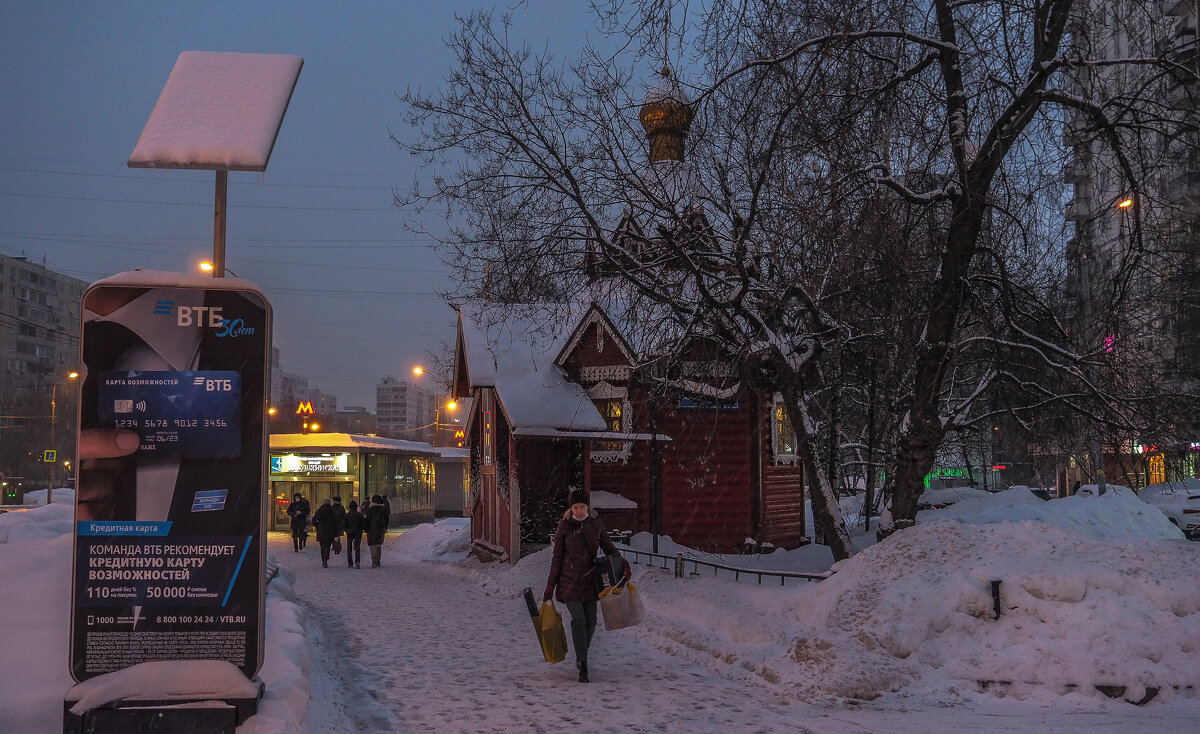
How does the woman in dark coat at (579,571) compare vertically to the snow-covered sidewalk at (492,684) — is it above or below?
above

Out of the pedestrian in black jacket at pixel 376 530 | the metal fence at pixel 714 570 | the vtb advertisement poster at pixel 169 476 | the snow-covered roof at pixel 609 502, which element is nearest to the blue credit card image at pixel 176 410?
the vtb advertisement poster at pixel 169 476

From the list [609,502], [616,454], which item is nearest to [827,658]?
[609,502]

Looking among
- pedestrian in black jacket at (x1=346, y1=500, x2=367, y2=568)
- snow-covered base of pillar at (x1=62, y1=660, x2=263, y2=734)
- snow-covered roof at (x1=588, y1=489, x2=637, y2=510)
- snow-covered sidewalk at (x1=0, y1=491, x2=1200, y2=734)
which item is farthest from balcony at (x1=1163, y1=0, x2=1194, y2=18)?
→ pedestrian in black jacket at (x1=346, y1=500, x2=367, y2=568)

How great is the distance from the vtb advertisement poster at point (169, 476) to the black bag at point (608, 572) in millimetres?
4300

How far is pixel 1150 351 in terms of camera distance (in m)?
15.5

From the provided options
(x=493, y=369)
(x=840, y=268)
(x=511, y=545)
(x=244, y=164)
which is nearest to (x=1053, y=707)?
(x=840, y=268)

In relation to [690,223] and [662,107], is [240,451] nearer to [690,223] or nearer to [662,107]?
[662,107]

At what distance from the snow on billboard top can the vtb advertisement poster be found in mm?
1210

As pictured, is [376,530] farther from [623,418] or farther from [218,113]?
[218,113]

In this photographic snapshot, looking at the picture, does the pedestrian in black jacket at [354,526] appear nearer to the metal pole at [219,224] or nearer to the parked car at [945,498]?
the metal pole at [219,224]

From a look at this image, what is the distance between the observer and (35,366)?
10712 cm

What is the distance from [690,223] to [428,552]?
70.5 ft

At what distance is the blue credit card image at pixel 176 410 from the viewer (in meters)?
6.85

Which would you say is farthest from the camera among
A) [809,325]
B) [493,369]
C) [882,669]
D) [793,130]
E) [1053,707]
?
Result: [493,369]
